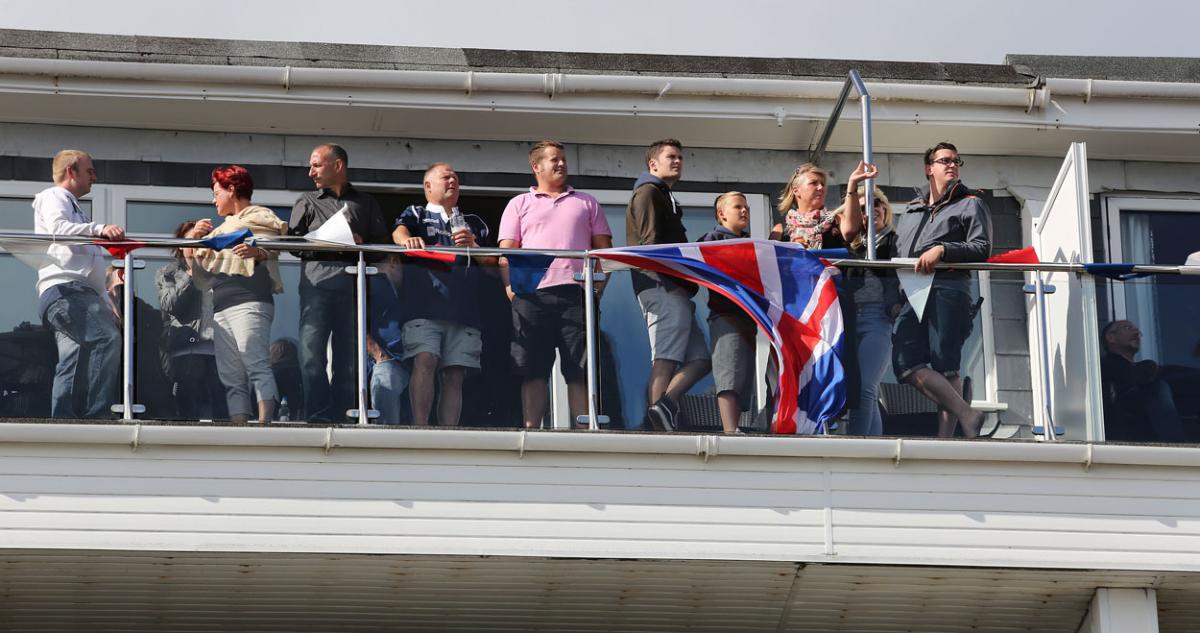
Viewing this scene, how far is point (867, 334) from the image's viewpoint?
37.0 ft

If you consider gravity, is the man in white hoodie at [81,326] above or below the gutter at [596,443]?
above

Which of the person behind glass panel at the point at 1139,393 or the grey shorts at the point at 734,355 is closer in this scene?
the grey shorts at the point at 734,355

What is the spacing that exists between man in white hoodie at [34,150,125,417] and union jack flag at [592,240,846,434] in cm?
248

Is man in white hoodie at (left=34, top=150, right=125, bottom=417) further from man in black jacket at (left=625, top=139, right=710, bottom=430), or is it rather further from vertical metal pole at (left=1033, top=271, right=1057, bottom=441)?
vertical metal pole at (left=1033, top=271, right=1057, bottom=441)

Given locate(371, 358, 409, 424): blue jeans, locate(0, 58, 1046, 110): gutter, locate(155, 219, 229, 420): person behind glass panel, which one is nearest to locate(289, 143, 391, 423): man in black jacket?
locate(371, 358, 409, 424): blue jeans

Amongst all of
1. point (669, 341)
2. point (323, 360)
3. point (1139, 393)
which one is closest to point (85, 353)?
point (323, 360)

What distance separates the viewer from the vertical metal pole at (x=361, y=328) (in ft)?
35.9

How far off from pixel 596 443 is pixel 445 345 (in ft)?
2.97

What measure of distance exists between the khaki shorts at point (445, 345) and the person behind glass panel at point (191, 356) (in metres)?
0.97

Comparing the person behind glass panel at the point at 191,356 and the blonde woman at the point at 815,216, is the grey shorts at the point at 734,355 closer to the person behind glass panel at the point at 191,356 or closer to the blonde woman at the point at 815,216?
the blonde woman at the point at 815,216

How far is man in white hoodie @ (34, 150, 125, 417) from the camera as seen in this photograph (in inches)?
424

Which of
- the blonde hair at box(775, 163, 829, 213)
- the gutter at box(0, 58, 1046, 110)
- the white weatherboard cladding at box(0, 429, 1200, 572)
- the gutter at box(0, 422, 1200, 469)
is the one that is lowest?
the white weatherboard cladding at box(0, 429, 1200, 572)

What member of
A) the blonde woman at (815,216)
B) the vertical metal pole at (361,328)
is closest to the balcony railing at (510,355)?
the vertical metal pole at (361,328)

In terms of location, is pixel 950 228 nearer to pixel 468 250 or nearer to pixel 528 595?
pixel 468 250
